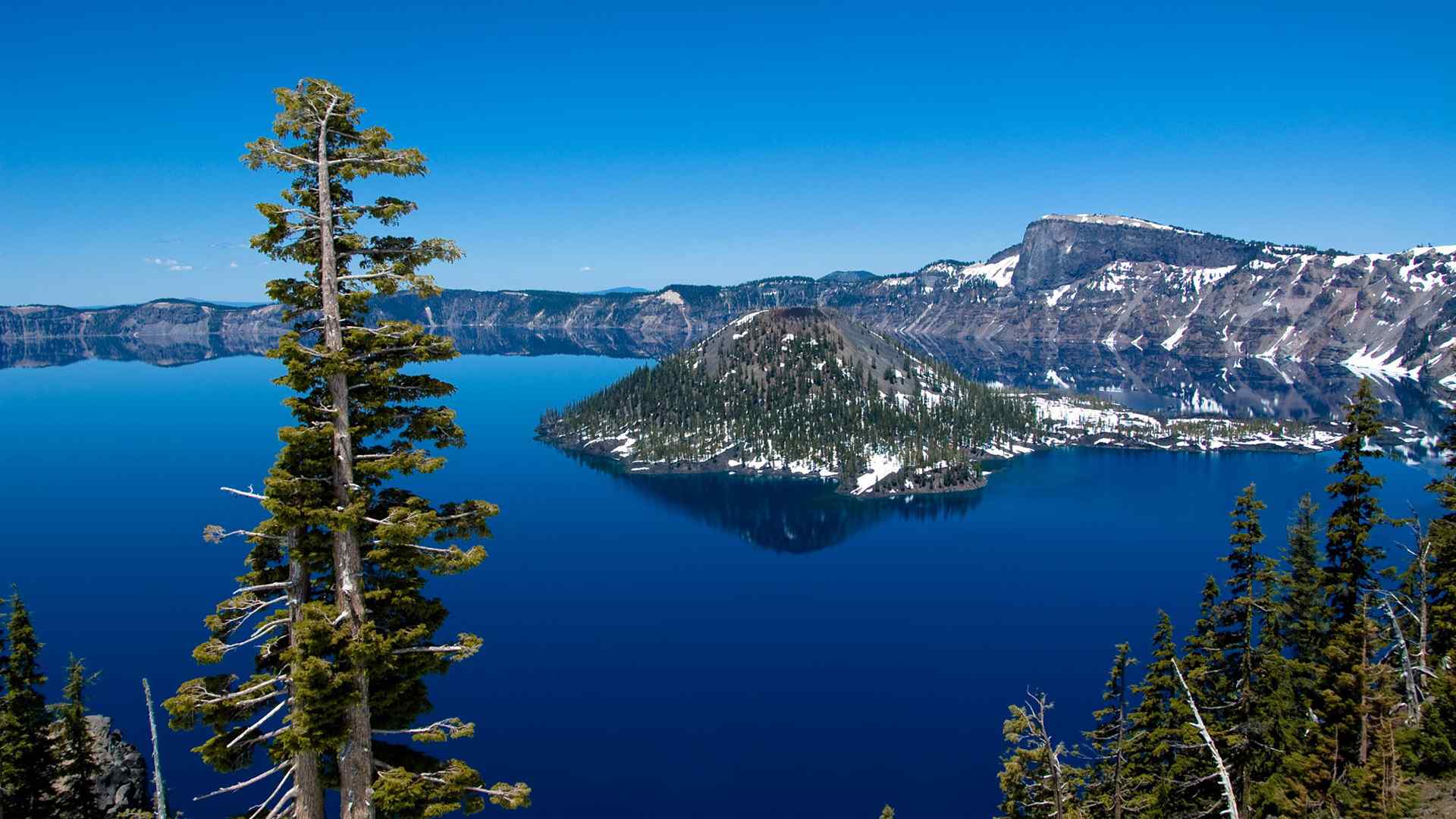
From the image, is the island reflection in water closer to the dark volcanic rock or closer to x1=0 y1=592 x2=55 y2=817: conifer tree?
the dark volcanic rock

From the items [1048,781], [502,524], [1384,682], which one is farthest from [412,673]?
[502,524]

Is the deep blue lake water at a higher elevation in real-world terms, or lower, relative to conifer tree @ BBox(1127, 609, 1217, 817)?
lower

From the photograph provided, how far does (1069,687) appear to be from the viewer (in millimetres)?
96438

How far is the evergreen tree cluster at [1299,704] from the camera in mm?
34750

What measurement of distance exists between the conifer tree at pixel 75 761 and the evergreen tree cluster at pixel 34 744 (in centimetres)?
4

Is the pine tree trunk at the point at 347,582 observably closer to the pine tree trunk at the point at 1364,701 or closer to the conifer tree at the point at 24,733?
the pine tree trunk at the point at 1364,701

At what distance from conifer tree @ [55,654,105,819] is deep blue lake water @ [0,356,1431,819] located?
31.3 metres

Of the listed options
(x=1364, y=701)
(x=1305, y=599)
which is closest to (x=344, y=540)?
(x=1364, y=701)

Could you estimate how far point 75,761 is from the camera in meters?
45.8

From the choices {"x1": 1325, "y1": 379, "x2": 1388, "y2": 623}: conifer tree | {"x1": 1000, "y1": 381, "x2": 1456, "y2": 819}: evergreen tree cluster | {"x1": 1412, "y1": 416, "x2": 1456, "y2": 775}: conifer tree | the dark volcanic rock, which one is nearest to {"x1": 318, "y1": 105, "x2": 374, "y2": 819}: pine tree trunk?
{"x1": 1000, "y1": 381, "x2": 1456, "y2": 819}: evergreen tree cluster

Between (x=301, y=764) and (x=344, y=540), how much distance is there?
445 cm

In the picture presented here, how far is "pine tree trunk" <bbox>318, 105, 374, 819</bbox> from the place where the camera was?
52.6 feet

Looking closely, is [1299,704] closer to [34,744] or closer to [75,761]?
[75,761]

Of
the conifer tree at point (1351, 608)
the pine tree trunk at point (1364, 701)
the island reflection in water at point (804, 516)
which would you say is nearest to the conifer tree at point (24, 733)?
the pine tree trunk at point (1364, 701)
